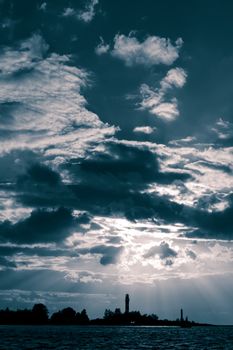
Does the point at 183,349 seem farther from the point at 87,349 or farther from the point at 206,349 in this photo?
the point at 87,349

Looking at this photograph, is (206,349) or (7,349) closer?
(7,349)

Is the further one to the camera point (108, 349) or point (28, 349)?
point (108, 349)

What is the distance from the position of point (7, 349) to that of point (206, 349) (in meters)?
44.6

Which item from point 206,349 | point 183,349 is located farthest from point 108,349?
point 206,349

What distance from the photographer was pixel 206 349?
98812mm

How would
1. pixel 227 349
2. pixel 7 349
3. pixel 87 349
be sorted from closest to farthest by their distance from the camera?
pixel 7 349 → pixel 87 349 → pixel 227 349

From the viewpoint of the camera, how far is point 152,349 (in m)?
95.6

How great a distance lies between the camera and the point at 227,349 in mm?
100312

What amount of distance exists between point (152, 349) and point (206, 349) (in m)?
13.1

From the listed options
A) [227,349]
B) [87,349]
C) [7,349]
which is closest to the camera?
[7,349]

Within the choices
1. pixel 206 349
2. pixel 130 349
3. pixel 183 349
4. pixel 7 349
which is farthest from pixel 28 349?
pixel 206 349

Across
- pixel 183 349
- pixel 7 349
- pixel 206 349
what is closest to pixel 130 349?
pixel 183 349

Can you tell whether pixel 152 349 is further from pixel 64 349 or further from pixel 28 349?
pixel 28 349

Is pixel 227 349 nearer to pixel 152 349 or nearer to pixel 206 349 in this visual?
pixel 206 349
